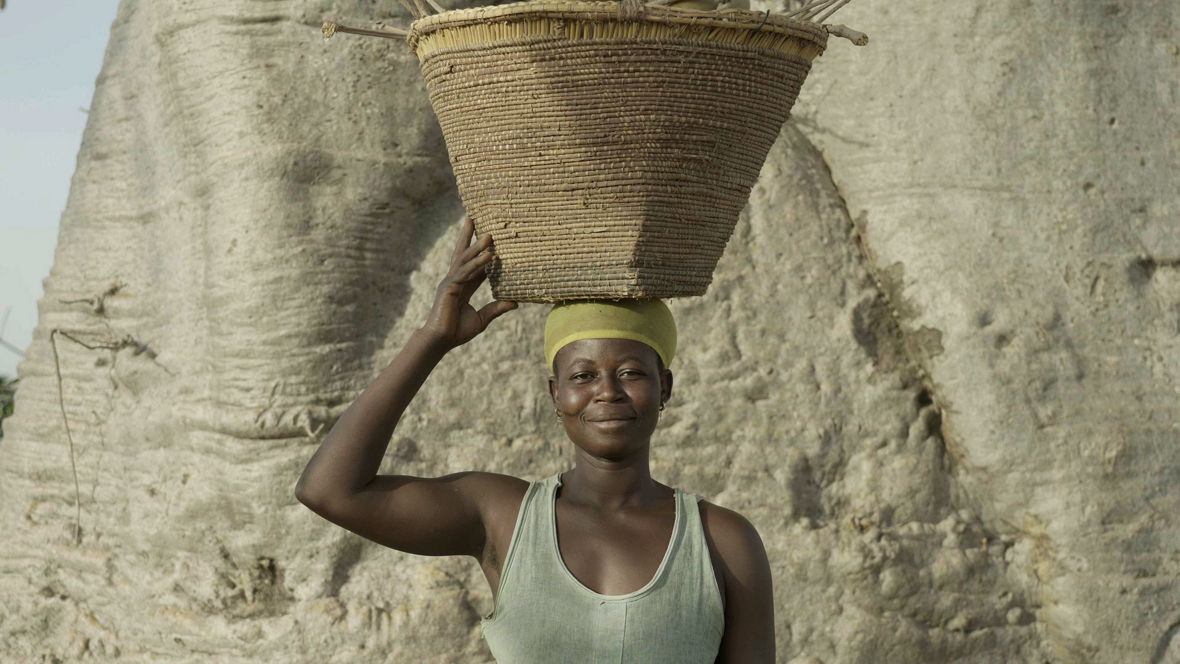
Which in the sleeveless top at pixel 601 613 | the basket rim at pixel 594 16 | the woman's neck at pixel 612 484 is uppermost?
the basket rim at pixel 594 16

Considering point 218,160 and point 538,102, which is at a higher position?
point 218,160

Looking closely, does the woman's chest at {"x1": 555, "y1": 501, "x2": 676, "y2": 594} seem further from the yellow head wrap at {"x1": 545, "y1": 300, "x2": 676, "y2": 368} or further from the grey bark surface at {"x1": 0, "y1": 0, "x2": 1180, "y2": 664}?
the grey bark surface at {"x1": 0, "y1": 0, "x2": 1180, "y2": 664}

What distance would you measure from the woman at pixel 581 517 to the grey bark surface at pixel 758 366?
4.42 ft

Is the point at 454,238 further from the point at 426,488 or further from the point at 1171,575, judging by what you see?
the point at 1171,575

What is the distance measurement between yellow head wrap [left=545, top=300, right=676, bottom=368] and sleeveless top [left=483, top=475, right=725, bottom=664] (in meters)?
0.39

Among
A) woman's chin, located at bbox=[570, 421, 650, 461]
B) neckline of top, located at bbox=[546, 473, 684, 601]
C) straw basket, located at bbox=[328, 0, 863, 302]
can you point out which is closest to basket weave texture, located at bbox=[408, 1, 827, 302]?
straw basket, located at bbox=[328, 0, 863, 302]

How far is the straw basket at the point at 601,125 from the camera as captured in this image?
2.37 metres

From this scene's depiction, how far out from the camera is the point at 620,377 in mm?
2492

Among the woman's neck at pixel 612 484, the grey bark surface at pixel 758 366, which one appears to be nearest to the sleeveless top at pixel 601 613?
the woman's neck at pixel 612 484

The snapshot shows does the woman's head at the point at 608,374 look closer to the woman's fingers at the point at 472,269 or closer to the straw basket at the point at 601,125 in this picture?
the straw basket at the point at 601,125

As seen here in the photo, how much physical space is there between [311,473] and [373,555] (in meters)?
1.50

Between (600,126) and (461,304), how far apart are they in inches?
17.4

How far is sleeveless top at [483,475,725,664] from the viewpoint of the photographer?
94.2 inches

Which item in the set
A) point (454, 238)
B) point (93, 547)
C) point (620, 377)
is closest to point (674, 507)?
point (620, 377)
